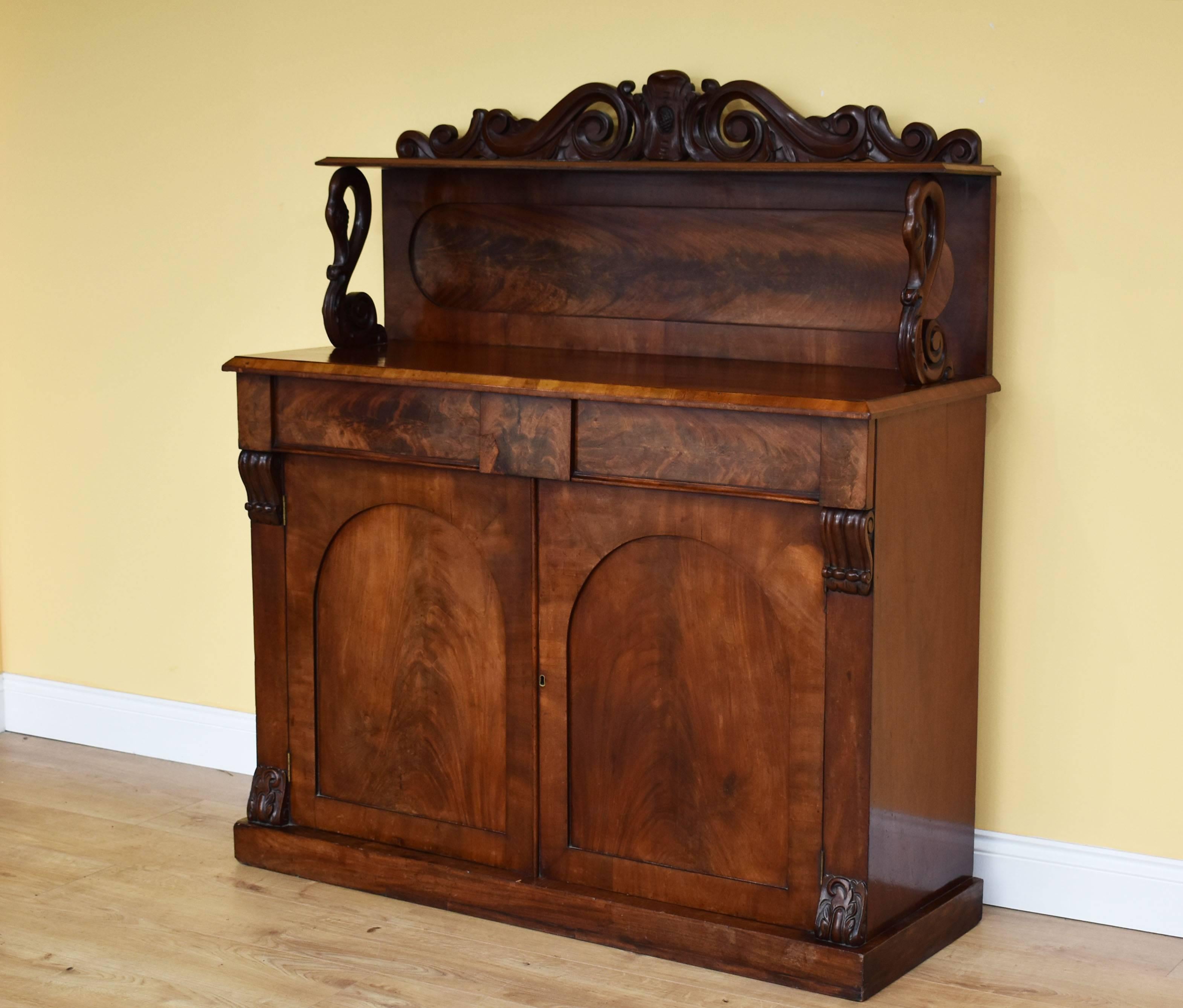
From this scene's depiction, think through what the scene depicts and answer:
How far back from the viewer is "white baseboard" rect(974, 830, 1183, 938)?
279cm

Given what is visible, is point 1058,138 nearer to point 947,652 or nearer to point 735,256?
point 735,256

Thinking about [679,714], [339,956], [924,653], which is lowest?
[339,956]

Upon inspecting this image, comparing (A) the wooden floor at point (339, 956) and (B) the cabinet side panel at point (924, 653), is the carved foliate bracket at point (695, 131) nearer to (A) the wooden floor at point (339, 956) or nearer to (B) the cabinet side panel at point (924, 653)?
(B) the cabinet side panel at point (924, 653)

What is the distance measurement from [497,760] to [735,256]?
1090 millimetres

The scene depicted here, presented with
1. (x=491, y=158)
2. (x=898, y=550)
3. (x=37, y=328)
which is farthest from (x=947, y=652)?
(x=37, y=328)

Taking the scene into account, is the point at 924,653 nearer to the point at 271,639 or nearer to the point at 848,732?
the point at 848,732

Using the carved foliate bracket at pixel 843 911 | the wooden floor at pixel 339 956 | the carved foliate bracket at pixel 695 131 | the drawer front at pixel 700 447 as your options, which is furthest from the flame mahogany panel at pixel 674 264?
the wooden floor at pixel 339 956

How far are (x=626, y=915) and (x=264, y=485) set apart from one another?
1117 millimetres

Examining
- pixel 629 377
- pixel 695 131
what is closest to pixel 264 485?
pixel 629 377

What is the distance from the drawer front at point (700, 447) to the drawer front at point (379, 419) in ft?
0.81

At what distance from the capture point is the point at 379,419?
9.34 feet

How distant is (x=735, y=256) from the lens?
2.95 meters

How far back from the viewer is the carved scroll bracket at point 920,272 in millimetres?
2463

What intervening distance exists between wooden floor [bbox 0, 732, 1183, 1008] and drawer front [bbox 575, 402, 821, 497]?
880 mm
